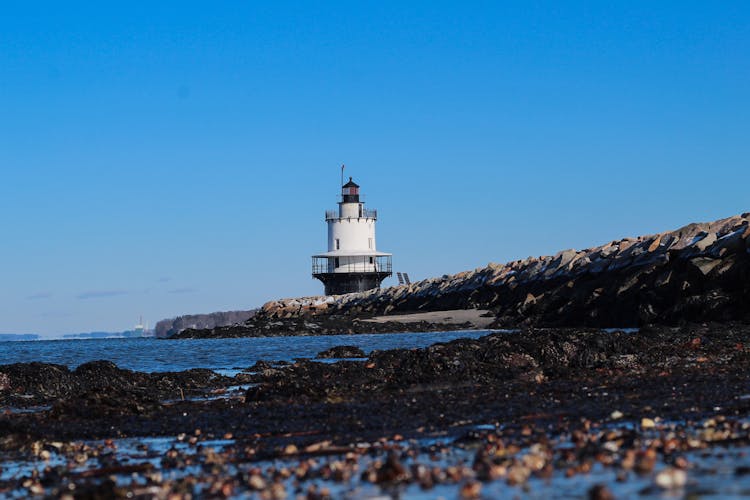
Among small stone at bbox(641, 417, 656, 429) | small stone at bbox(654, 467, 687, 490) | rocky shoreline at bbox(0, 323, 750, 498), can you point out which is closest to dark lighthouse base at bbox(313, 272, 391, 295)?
rocky shoreline at bbox(0, 323, 750, 498)

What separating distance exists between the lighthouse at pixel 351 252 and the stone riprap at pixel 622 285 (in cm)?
1213

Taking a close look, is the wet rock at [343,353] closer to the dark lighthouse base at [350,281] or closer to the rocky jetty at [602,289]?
the rocky jetty at [602,289]

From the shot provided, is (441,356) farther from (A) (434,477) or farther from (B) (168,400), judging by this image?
(A) (434,477)

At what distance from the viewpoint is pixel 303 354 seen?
33094 mm

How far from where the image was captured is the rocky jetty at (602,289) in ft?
104

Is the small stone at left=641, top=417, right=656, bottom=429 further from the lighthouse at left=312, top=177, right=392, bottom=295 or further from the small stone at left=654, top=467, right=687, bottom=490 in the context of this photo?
the lighthouse at left=312, top=177, right=392, bottom=295

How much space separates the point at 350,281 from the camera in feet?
277

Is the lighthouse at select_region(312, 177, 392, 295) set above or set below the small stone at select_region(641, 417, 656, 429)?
above

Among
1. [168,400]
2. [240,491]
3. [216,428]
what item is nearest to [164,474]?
[240,491]

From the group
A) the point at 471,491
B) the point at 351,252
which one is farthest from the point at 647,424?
the point at 351,252

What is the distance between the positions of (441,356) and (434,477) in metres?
10.5

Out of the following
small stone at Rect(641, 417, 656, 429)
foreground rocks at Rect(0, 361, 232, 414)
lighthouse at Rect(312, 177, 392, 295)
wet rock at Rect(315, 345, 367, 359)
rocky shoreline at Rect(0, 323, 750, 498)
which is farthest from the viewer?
lighthouse at Rect(312, 177, 392, 295)

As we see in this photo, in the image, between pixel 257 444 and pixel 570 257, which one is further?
pixel 570 257

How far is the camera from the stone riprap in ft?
103
